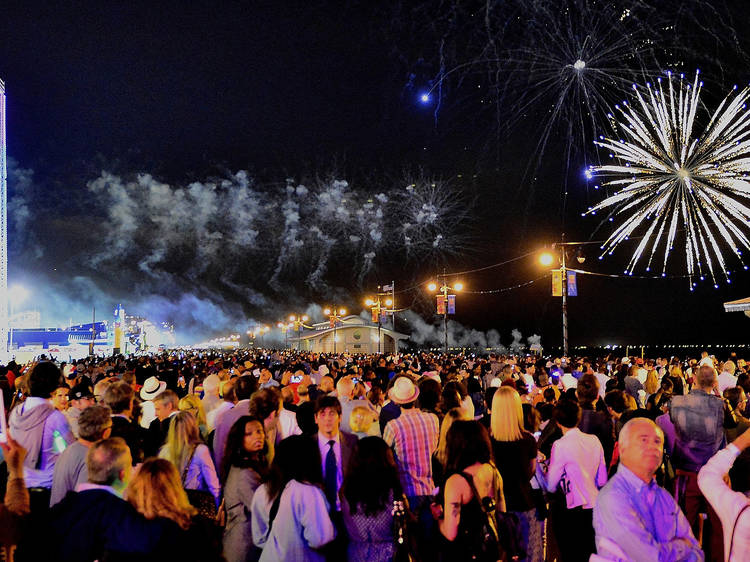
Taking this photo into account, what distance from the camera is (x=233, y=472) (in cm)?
522

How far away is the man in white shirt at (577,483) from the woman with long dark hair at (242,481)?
270 cm

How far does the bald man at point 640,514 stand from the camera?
11.7 ft

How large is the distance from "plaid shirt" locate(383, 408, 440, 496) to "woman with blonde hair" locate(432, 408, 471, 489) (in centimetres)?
12

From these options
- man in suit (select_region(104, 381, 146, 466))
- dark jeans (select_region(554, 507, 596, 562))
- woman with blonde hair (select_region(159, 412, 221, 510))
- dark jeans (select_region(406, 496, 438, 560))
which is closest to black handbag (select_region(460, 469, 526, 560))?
dark jeans (select_region(406, 496, 438, 560))

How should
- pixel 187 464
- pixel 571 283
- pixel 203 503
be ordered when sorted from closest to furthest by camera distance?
1. pixel 203 503
2. pixel 187 464
3. pixel 571 283

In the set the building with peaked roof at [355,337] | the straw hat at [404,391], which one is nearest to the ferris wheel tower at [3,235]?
the building with peaked roof at [355,337]

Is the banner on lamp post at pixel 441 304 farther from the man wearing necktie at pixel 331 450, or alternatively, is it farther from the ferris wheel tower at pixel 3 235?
the ferris wheel tower at pixel 3 235

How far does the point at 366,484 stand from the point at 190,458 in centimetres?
181

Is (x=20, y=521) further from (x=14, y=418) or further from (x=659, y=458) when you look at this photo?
(x=659, y=458)

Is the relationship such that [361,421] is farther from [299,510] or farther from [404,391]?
[299,510]

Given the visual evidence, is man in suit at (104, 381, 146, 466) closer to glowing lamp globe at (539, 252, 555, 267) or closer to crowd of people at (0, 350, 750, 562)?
crowd of people at (0, 350, 750, 562)

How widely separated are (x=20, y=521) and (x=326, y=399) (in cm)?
270

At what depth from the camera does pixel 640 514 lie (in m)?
3.63

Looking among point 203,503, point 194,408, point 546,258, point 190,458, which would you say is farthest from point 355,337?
point 203,503
